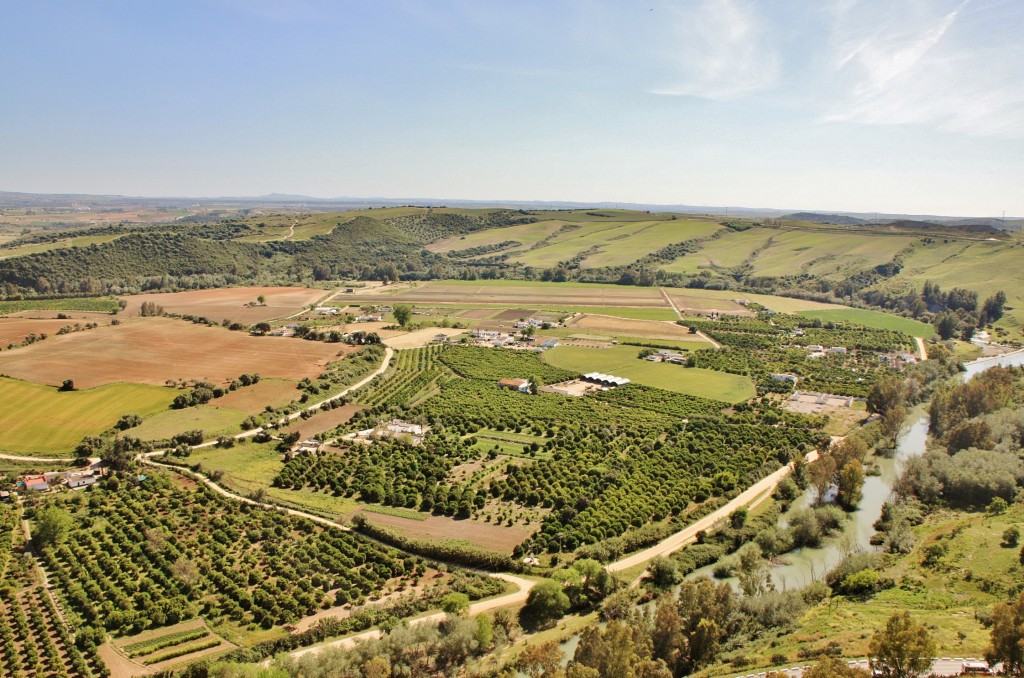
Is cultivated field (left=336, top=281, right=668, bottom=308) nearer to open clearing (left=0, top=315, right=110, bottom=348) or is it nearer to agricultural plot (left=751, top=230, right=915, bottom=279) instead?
agricultural plot (left=751, top=230, right=915, bottom=279)

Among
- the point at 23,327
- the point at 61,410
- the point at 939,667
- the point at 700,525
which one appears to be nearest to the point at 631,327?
the point at 700,525

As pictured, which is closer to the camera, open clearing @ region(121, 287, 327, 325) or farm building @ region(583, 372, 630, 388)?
farm building @ region(583, 372, 630, 388)

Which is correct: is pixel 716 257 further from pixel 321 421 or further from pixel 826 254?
pixel 321 421

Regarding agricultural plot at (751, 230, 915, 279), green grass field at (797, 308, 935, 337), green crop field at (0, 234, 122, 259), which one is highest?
agricultural plot at (751, 230, 915, 279)

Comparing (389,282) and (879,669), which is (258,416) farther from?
(389,282)

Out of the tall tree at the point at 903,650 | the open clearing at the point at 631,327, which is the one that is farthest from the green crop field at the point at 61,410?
the open clearing at the point at 631,327

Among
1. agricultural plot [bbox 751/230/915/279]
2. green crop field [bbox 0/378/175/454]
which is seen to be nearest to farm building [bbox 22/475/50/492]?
green crop field [bbox 0/378/175/454]
